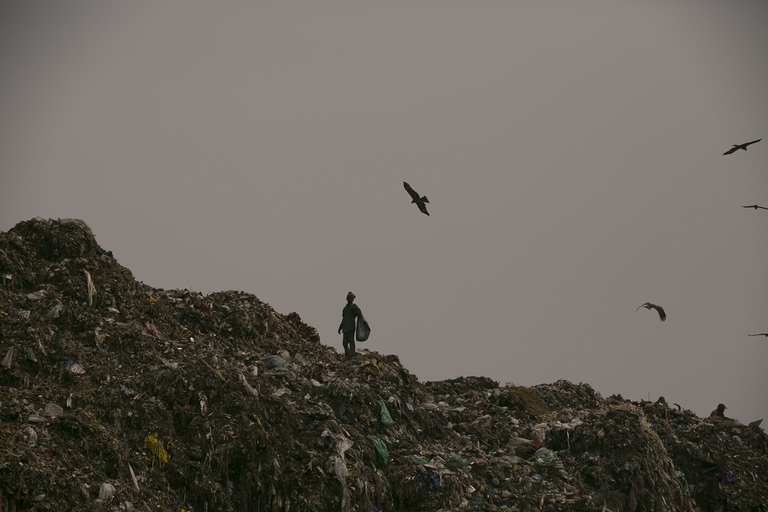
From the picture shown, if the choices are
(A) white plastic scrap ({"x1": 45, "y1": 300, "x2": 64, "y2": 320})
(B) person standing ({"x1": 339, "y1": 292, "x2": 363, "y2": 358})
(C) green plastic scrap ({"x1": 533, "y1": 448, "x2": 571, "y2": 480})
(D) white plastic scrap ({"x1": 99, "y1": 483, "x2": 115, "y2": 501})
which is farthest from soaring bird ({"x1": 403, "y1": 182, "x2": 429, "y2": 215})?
(D) white plastic scrap ({"x1": 99, "y1": 483, "x2": 115, "y2": 501})

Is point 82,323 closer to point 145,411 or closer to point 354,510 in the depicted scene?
point 145,411

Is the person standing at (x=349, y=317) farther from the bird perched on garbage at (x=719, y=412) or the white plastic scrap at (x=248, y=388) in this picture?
the bird perched on garbage at (x=719, y=412)

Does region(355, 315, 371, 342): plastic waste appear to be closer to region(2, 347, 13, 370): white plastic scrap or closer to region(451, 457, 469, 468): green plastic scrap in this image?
region(451, 457, 469, 468): green plastic scrap

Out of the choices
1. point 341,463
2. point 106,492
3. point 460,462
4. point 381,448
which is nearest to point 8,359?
point 106,492

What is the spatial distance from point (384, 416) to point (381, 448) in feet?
3.59

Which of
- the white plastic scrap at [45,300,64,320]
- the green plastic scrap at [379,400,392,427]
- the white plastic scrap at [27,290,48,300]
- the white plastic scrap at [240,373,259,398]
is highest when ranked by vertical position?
the white plastic scrap at [27,290,48,300]

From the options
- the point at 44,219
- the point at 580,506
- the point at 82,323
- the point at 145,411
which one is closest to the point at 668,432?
the point at 580,506

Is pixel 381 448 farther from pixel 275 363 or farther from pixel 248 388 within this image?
pixel 275 363

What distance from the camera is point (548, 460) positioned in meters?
14.0

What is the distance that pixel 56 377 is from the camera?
1173cm

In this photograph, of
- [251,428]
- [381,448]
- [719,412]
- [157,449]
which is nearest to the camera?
[157,449]

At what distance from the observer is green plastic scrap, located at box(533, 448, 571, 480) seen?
44.7ft

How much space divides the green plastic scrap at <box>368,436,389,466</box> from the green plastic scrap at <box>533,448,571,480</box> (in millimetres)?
3142

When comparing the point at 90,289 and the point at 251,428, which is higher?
the point at 90,289
